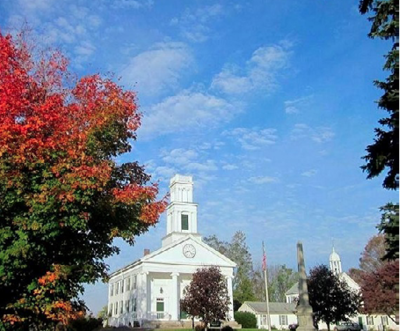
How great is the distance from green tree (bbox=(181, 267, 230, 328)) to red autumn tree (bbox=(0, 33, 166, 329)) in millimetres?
21489

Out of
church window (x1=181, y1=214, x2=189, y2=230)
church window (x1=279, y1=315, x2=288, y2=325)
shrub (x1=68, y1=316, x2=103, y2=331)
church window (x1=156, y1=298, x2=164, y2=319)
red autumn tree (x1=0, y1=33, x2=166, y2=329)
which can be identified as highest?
church window (x1=181, y1=214, x2=189, y2=230)

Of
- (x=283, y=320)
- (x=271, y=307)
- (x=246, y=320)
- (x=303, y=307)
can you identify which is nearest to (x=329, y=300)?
(x=303, y=307)

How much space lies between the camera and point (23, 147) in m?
11.5

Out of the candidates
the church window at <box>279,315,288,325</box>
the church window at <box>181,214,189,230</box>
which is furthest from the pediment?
the church window at <box>279,315,288,325</box>

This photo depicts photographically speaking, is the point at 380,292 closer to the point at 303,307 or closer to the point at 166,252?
the point at 303,307

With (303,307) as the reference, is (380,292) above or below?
above

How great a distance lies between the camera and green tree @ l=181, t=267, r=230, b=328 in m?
35.0

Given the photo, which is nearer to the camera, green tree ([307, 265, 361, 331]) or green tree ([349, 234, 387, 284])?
green tree ([307, 265, 361, 331])

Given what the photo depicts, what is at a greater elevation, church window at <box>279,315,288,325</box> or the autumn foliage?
the autumn foliage

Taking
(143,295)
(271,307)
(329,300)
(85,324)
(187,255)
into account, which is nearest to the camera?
(329,300)

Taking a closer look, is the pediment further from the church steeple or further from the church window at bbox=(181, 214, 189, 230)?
the church window at bbox=(181, 214, 189, 230)

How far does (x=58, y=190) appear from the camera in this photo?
453 inches

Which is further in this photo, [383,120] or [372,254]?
[372,254]

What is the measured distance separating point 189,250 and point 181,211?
20.0 ft
